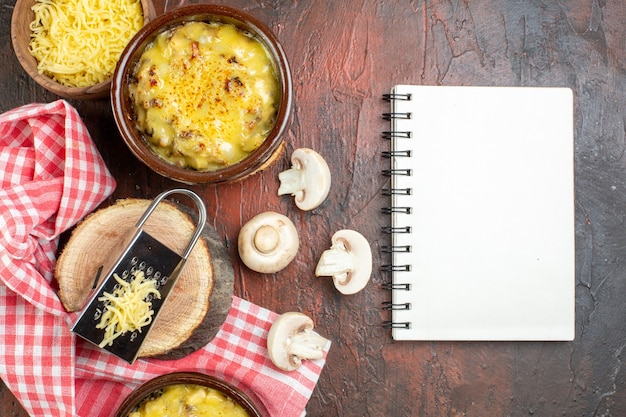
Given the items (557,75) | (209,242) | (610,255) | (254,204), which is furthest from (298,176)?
(610,255)

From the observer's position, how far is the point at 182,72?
2213 millimetres

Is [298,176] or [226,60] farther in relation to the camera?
[298,176]

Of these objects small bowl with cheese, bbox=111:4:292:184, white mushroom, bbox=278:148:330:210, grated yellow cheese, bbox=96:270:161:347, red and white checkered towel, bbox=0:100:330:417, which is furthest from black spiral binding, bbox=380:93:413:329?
grated yellow cheese, bbox=96:270:161:347

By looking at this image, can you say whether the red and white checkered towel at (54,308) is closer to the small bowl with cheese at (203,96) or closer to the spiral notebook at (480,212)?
the small bowl with cheese at (203,96)

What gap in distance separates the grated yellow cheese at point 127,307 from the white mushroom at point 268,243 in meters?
0.47

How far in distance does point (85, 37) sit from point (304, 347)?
141 cm

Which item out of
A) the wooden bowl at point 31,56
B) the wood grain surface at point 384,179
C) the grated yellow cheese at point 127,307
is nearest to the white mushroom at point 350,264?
the wood grain surface at point 384,179

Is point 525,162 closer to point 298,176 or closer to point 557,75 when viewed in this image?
point 557,75

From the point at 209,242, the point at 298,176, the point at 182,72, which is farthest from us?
the point at 298,176

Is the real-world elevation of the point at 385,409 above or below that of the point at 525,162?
below

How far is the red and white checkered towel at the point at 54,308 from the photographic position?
2334 mm

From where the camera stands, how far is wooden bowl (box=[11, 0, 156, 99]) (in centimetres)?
234

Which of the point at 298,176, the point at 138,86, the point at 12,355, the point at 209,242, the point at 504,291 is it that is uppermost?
the point at 138,86

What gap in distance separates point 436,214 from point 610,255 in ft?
2.52
